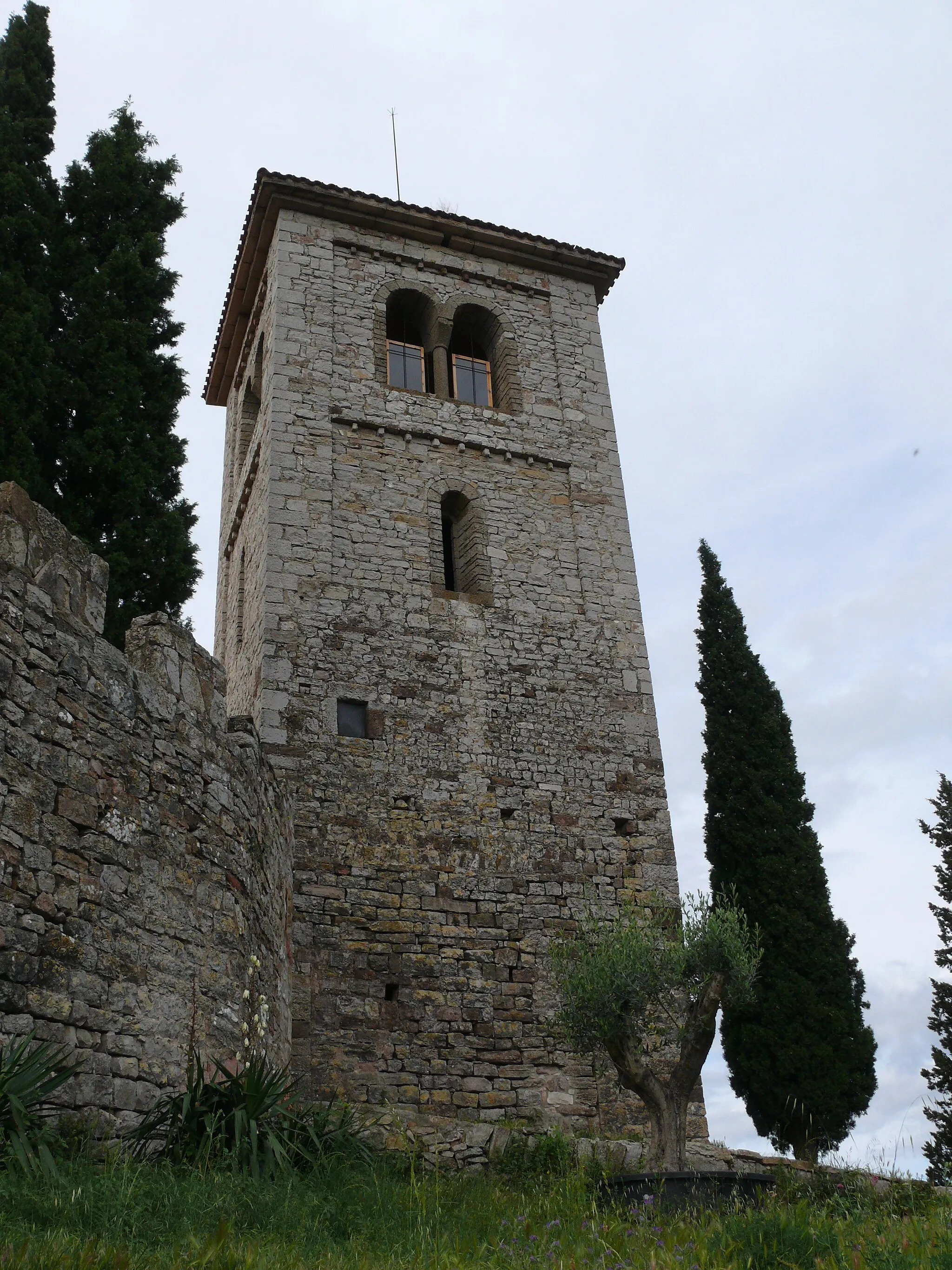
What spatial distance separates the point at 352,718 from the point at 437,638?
1.43 metres

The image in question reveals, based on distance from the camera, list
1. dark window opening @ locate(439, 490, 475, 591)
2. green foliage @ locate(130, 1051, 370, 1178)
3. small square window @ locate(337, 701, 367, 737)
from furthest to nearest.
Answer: dark window opening @ locate(439, 490, 475, 591) < small square window @ locate(337, 701, 367, 737) < green foliage @ locate(130, 1051, 370, 1178)

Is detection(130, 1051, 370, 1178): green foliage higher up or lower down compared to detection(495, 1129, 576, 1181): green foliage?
higher up

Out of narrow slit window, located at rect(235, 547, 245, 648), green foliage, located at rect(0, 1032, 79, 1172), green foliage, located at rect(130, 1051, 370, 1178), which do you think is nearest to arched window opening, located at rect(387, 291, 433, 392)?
narrow slit window, located at rect(235, 547, 245, 648)

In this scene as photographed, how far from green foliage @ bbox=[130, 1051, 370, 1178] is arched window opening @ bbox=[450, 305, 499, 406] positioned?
10208mm

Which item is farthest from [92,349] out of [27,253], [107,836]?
[107,836]

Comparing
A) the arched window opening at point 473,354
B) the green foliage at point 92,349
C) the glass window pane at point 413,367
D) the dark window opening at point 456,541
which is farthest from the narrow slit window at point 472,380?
the green foliage at point 92,349

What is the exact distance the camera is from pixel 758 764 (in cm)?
1577

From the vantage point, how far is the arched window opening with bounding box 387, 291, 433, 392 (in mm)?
14914

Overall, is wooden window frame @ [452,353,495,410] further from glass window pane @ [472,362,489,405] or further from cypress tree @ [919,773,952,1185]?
cypress tree @ [919,773,952,1185]

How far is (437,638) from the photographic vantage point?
12508 millimetres

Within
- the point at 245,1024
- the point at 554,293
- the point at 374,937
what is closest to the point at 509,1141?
the point at 374,937

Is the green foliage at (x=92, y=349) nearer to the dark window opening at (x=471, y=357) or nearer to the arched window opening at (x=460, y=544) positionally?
the arched window opening at (x=460, y=544)

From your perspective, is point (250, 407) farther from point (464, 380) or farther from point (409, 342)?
point (464, 380)

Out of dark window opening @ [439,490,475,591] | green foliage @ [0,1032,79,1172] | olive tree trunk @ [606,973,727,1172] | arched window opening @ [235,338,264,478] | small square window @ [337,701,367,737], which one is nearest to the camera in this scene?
green foliage @ [0,1032,79,1172]
